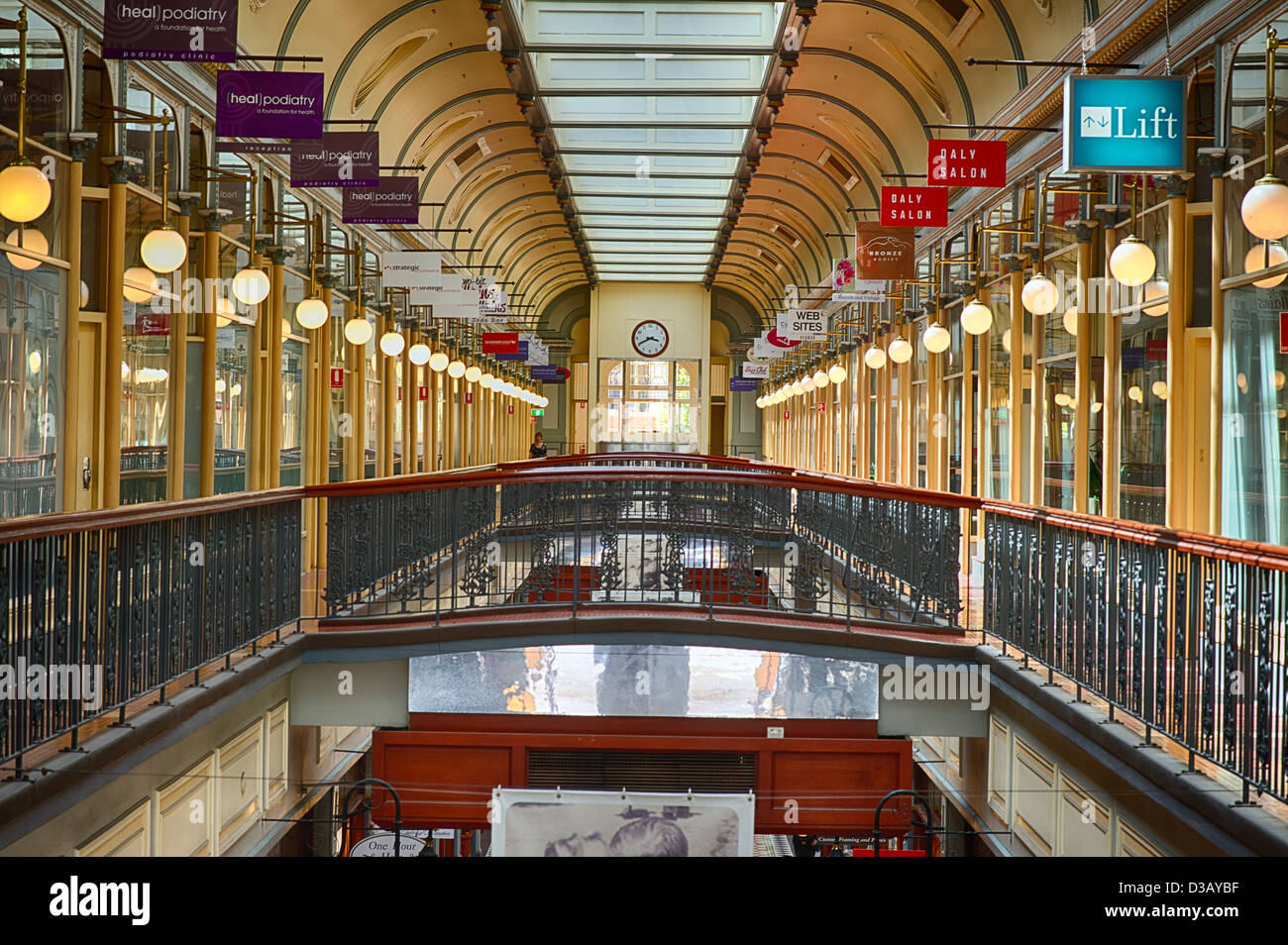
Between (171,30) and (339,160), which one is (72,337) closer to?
(171,30)

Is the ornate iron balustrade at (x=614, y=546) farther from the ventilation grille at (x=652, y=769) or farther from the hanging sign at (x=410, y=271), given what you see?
the hanging sign at (x=410, y=271)

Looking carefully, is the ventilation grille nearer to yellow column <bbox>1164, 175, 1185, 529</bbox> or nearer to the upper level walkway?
the upper level walkway

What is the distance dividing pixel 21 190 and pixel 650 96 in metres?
10.9

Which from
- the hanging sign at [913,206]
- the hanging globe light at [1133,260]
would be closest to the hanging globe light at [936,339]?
the hanging sign at [913,206]

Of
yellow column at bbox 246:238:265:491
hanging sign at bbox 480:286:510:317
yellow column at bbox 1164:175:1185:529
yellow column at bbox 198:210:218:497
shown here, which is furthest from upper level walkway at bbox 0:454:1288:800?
hanging sign at bbox 480:286:510:317

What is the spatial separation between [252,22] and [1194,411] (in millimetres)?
8496

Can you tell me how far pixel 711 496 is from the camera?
934 cm

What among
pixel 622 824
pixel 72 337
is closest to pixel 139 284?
pixel 72 337

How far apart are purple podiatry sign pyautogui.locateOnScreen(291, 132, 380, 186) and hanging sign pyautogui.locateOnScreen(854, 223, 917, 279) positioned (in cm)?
594

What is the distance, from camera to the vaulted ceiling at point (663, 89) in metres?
12.1
